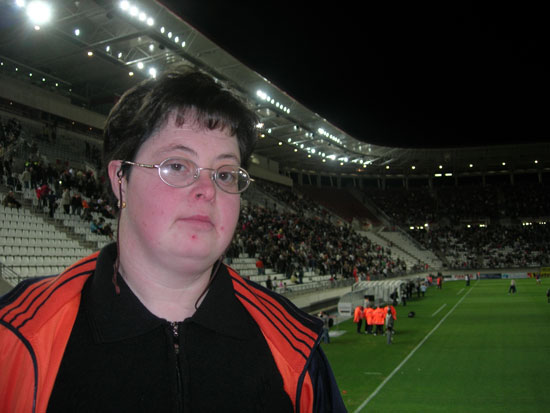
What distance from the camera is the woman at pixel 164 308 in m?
1.61

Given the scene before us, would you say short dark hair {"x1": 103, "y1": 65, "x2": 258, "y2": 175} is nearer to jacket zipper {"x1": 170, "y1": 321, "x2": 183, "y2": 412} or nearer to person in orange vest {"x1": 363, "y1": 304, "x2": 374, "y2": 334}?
jacket zipper {"x1": 170, "y1": 321, "x2": 183, "y2": 412}

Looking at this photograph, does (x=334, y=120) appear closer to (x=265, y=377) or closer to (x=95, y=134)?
(x=95, y=134)

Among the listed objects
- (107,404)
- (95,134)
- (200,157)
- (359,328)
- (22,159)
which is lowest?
(359,328)

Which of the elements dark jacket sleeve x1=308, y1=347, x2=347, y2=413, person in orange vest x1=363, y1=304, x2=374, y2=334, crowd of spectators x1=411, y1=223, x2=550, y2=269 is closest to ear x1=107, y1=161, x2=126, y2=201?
dark jacket sleeve x1=308, y1=347, x2=347, y2=413

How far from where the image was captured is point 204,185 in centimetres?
175

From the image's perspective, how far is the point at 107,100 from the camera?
28.9 metres

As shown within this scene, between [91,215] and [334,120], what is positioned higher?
[334,120]

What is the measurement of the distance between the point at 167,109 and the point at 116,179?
37cm

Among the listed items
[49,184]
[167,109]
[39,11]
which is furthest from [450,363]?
[39,11]

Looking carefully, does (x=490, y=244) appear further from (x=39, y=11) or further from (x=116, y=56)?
(x=39, y=11)

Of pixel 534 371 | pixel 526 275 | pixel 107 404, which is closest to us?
pixel 107 404

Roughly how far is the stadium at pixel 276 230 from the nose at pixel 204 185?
34cm

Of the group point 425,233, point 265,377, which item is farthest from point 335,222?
point 265,377

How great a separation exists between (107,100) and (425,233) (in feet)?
145
